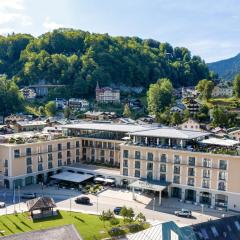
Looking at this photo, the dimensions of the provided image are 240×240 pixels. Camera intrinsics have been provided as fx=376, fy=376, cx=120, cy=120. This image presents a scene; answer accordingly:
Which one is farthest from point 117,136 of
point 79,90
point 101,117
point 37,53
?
point 37,53

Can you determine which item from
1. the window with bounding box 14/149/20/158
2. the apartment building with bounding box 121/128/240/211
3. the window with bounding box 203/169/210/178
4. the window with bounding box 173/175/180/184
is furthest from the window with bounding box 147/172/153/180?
the window with bounding box 14/149/20/158

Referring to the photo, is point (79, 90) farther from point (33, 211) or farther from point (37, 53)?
point (33, 211)

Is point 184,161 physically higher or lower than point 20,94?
lower

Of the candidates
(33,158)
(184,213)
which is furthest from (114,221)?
(33,158)

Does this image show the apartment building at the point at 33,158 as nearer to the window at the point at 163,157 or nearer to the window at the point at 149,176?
the window at the point at 149,176

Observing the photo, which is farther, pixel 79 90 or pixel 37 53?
pixel 37 53

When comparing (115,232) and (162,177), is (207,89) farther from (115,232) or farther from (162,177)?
(115,232)

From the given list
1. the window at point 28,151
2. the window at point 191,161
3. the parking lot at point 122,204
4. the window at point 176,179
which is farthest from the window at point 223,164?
the window at point 28,151

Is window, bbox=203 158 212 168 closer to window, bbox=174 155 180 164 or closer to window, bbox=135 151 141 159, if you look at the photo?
window, bbox=174 155 180 164
